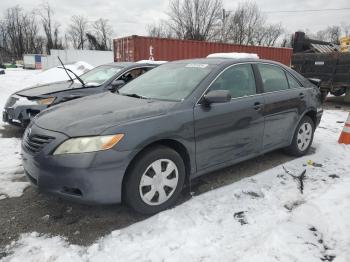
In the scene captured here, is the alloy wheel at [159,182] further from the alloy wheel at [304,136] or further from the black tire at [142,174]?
the alloy wheel at [304,136]

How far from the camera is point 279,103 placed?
449cm

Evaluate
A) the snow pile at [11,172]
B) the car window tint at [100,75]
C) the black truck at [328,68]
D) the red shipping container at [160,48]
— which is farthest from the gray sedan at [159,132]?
the red shipping container at [160,48]

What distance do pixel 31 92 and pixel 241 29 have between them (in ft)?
137

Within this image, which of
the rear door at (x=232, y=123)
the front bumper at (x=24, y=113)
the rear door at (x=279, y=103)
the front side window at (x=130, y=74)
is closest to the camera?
the rear door at (x=232, y=123)

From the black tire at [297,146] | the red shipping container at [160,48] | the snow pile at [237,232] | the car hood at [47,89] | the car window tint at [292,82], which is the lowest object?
the snow pile at [237,232]

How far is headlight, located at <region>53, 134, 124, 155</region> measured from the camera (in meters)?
2.82

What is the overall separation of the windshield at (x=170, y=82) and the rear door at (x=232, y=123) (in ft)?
0.74

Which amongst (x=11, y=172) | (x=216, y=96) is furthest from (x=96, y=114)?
(x=11, y=172)

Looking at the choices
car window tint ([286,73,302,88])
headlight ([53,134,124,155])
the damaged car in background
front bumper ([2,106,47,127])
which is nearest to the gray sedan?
headlight ([53,134,124,155])

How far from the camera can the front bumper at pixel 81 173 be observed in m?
2.80

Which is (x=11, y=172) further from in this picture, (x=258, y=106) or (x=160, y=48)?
(x=160, y=48)

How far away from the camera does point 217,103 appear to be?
3693 mm

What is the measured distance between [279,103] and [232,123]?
107cm

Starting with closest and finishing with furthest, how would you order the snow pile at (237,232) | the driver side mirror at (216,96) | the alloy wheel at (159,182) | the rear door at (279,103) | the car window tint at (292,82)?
the snow pile at (237,232) < the alloy wheel at (159,182) < the driver side mirror at (216,96) < the rear door at (279,103) < the car window tint at (292,82)
